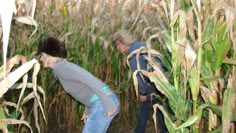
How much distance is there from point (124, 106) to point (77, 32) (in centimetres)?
104

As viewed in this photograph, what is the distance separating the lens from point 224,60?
225 cm

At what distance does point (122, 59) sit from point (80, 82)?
7.63 ft

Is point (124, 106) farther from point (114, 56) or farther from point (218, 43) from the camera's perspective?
point (218, 43)

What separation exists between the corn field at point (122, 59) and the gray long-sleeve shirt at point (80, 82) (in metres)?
0.24

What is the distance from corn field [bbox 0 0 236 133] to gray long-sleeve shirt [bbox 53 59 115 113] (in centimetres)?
24

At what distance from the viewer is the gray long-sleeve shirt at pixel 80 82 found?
8.75ft

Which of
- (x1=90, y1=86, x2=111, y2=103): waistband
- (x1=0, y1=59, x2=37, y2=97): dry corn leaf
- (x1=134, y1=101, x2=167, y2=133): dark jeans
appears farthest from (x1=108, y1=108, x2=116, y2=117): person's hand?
(x1=0, y1=59, x2=37, y2=97): dry corn leaf

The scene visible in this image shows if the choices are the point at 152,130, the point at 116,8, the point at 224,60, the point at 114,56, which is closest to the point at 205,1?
the point at 224,60

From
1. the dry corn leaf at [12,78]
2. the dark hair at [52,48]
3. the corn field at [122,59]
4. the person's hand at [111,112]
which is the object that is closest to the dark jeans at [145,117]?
the corn field at [122,59]

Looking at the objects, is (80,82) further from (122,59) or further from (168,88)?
(122,59)

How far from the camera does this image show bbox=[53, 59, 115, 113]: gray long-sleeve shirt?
105 inches

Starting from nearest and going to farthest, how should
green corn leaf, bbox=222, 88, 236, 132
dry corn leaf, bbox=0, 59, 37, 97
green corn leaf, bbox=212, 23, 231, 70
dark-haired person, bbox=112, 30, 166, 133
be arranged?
dry corn leaf, bbox=0, 59, 37, 97 < green corn leaf, bbox=222, 88, 236, 132 < green corn leaf, bbox=212, 23, 231, 70 < dark-haired person, bbox=112, 30, 166, 133

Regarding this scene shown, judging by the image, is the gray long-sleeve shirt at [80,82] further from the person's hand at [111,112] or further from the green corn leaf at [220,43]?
the green corn leaf at [220,43]

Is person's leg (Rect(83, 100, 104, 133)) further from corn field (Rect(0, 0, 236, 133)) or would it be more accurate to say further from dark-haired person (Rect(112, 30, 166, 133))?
dark-haired person (Rect(112, 30, 166, 133))
